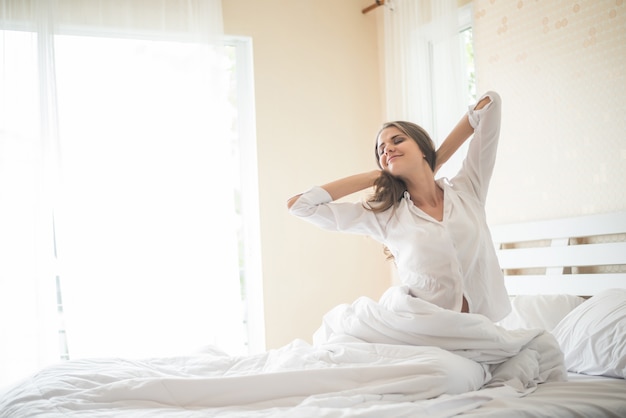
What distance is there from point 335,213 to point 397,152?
299 millimetres

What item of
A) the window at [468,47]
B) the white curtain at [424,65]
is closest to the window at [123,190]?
the white curtain at [424,65]

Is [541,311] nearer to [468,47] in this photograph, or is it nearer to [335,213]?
[335,213]

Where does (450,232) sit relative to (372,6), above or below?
below

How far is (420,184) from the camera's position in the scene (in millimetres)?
2285

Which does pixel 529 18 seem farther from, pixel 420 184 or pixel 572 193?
pixel 420 184

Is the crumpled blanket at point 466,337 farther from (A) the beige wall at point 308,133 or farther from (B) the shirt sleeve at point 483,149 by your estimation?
(A) the beige wall at point 308,133

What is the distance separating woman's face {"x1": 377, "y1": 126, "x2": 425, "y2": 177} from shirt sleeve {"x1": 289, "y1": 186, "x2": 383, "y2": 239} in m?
0.18

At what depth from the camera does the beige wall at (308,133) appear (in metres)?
4.09

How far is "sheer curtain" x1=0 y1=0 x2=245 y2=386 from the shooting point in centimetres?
340

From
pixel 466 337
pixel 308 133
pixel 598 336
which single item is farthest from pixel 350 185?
pixel 308 133

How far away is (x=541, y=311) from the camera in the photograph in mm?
2707

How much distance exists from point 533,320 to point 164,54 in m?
2.44

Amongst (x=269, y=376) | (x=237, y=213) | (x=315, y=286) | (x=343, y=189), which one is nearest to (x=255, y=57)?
(x=237, y=213)

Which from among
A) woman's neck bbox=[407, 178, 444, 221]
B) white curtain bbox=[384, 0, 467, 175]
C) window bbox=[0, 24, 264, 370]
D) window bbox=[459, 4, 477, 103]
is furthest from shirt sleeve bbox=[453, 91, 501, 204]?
window bbox=[0, 24, 264, 370]
